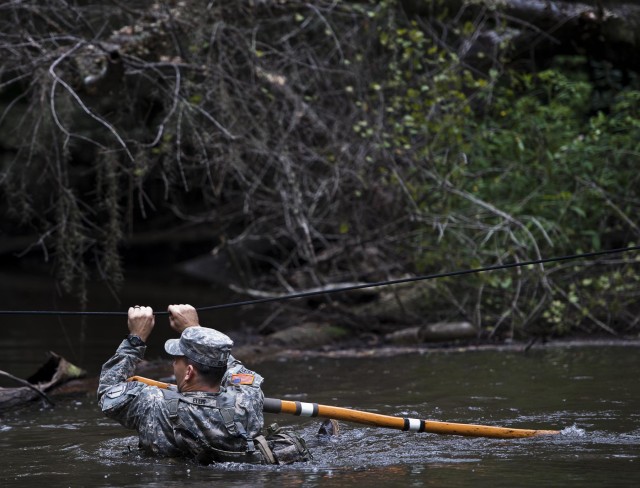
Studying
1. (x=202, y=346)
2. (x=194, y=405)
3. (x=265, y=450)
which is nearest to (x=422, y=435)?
(x=265, y=450)

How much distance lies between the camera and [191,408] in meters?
6.05

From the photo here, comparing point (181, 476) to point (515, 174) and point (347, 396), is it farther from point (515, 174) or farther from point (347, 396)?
point (515, 174)

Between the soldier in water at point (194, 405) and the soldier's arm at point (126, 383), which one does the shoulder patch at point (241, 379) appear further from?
the soldier's arm at point (126, 383)

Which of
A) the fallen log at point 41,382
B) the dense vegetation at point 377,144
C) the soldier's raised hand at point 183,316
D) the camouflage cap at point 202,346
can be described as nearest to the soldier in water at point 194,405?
the camouflage cap at point 202,346

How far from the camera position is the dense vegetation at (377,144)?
34.0 ft

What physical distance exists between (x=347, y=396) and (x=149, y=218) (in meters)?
15.9

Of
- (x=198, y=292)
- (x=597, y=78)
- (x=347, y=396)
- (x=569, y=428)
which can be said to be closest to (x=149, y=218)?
(x=198, y=292)

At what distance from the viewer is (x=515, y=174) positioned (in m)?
12.1

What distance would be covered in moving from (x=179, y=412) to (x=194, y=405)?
3.7 inches

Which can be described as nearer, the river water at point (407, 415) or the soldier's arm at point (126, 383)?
the river water at point (407, 415)

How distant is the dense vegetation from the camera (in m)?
10.4

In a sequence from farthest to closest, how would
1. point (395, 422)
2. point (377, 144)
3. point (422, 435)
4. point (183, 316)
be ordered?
1. point (377, 144)
2. point (422, 435)
3. point (395, 422)
4. point (183, 316)

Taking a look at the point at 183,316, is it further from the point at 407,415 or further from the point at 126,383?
the point at 407,415

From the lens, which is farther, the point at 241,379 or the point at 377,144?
the point at 377,144
